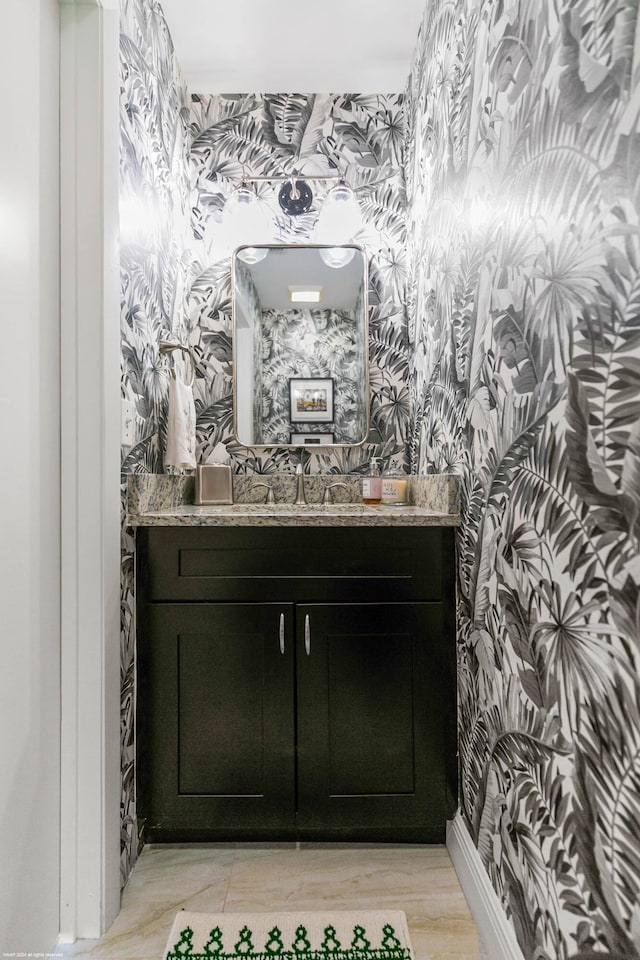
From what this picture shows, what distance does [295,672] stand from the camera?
149 centimetres

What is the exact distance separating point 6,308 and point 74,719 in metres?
0.92

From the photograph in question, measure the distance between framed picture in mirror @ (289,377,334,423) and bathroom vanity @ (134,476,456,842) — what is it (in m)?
0.75

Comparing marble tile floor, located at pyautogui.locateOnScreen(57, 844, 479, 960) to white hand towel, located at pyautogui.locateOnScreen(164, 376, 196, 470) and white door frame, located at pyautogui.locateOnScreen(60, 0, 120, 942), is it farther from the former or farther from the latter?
white hand towel, located at pyautogui.locateOnScreen(164, 376, 196, 470)

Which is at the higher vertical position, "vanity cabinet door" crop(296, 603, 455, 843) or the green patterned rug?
"vanity cabinet door" crop(296, 603, 455, 843)

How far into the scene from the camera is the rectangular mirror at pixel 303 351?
7.02 feet

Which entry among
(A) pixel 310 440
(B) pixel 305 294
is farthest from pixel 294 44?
(A) pixel 310 440

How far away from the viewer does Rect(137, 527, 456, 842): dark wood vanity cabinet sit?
58.3 inches

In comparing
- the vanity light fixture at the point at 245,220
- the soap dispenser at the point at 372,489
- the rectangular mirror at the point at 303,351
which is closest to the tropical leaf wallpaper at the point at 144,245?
the vanity light fixture at the point at 245,220

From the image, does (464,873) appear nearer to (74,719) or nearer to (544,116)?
(74,719)

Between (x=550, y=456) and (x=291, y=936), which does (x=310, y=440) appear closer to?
(x=550, y=456)

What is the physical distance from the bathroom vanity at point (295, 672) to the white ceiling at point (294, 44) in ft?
5.67

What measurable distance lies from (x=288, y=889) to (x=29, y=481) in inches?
47.7

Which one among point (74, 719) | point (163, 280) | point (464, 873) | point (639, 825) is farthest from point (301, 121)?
point (464, 873)

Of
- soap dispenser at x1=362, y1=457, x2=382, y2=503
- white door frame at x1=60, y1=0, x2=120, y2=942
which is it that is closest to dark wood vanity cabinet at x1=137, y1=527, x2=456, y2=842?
white door frame at x1=60, y1=0, x2=120, y2=942
